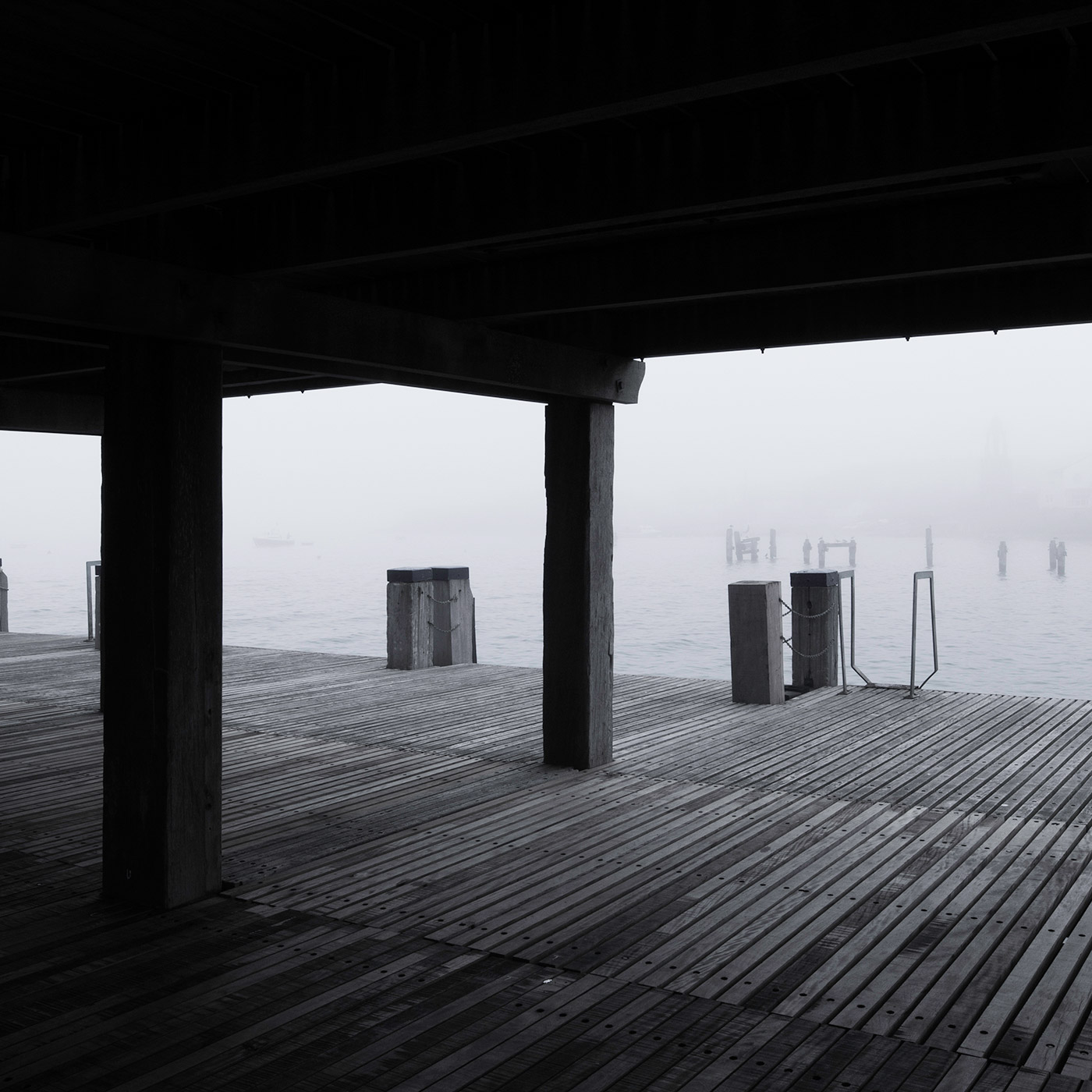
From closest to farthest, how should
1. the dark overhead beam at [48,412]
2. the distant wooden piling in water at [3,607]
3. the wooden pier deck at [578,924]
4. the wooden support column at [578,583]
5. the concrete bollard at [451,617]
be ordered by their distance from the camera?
the wooden pier deck at [578,924], the wooden support column at [578,583], the dark overhead beam at [48,412], the concrete bollard at [451,617], the distant wooden piling in water at [3,607]

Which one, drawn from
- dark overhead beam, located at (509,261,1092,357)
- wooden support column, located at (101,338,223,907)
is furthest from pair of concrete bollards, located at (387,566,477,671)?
wooden support column, located at (101,338,223,907)

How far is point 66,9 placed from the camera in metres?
3.37

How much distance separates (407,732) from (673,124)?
21.4 feet

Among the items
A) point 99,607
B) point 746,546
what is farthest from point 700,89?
point 746,546

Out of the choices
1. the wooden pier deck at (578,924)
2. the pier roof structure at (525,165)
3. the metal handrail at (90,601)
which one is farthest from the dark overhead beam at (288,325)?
the metal handrail at (90,601)

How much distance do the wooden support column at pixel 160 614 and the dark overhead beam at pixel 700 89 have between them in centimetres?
120

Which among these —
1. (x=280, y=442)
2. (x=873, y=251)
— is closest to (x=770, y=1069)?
(x=873, y=251)

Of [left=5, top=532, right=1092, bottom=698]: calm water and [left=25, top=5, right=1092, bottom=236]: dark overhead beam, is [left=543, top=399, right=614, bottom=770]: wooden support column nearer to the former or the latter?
[left=25, top=5, right=1092, bottom=236]: dark overhead beam

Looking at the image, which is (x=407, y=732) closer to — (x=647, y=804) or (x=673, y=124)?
(x=647, y=804)

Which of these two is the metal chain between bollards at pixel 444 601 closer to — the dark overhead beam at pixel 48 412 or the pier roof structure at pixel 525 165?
the dark overhead beam at pixel 48 412

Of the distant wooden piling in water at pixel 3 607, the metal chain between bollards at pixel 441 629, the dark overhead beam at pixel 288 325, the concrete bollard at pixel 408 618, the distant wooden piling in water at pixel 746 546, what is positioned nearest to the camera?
the dark overhead beam at pixel 288 325

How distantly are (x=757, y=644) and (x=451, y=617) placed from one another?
4.37 meters

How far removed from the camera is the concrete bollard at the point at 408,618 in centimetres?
1392

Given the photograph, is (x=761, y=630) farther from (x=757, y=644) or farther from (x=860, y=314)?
(x=860, y=314)
